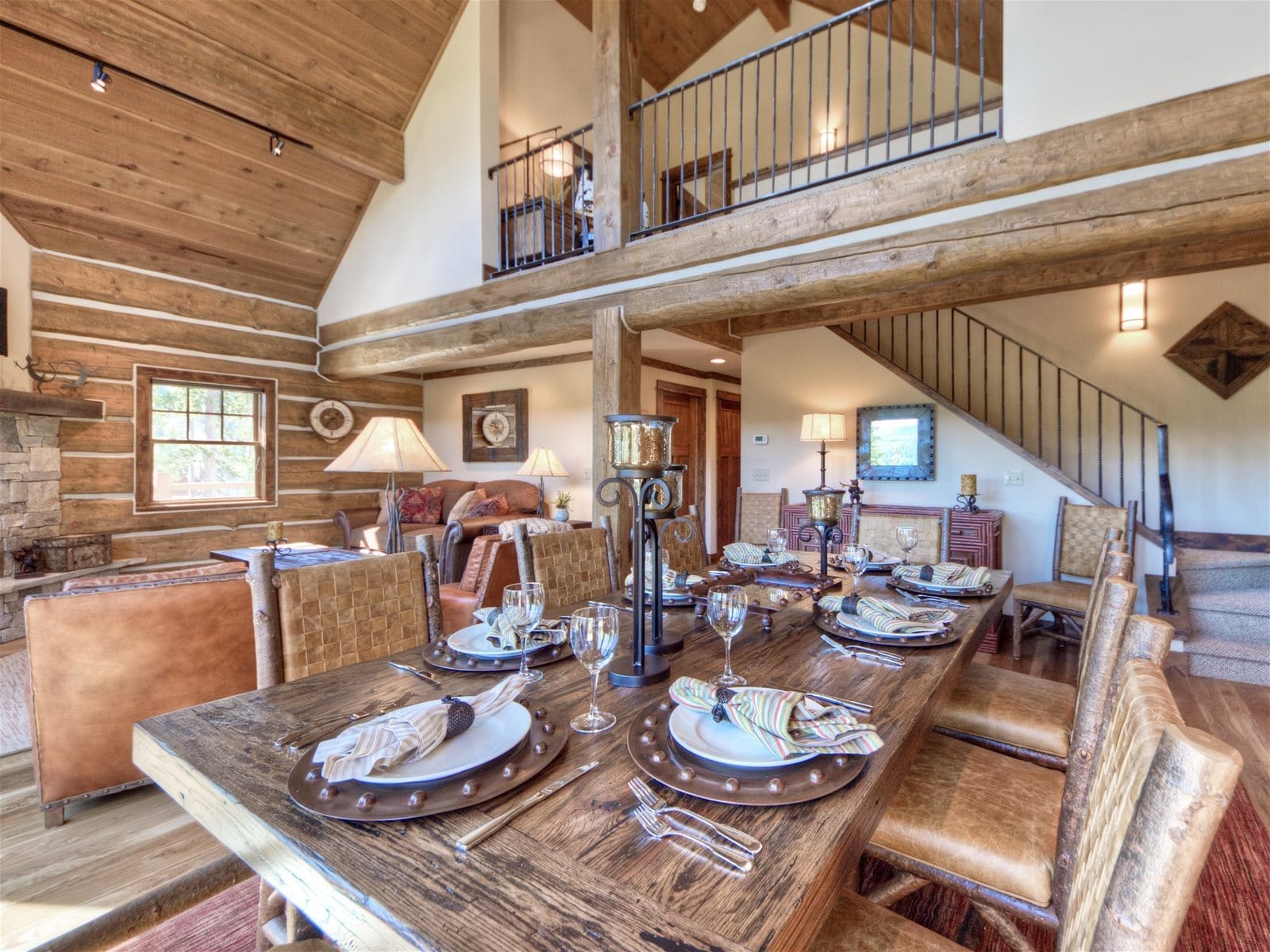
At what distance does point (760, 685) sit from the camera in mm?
1190

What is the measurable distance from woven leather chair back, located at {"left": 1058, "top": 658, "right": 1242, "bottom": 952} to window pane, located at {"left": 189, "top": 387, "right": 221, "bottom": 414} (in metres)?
6.86

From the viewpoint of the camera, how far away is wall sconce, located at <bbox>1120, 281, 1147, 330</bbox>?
4.35 m

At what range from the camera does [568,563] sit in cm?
206

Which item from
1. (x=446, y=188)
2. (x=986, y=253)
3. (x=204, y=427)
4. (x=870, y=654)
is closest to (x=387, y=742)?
(x=870, y=654)

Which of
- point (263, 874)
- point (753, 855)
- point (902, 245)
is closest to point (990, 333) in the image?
point (902, 245)

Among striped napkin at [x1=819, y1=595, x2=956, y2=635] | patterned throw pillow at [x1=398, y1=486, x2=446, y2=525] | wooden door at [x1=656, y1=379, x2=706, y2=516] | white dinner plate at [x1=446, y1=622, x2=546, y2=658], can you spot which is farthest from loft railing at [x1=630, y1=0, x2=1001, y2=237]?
patterned throw pillow at [x1=398, y1=486, x2=446, y2=525]

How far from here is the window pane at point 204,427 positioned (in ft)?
18.2

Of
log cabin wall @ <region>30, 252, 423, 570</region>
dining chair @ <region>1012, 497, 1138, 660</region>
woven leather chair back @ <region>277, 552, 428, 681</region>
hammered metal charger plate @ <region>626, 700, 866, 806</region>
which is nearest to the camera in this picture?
hammered metal charger plate @ <region>626, 700, 866, 806</region>

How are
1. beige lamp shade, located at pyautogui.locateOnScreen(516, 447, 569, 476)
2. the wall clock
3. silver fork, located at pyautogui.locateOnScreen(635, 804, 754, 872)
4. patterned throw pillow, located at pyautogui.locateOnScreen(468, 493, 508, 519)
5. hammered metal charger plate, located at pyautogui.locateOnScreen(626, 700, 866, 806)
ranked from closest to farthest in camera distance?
1. silver fork, located at pyautogui.locateOnScreen(635, 804, 754, 872)
2. hammered metal charger plate, located at pyautogui.locateOnScreen(626, 700, 866, 806)
3. beige lamp shade, located at pyautogui.locateOnScreen(516, 447, 569, 476)
4. patterned throw pillow, located at pyautogui.locateOnScreen(468, 493, 508, 519)
5. the wall clock

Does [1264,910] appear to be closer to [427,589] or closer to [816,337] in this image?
[427,589]

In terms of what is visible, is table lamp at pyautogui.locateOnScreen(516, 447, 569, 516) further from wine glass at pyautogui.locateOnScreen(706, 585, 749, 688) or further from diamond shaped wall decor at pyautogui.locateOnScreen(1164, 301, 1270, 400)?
diamond shaped wall decor at pyautogui.locateOnScreen(1164, 301, 1270, 400)

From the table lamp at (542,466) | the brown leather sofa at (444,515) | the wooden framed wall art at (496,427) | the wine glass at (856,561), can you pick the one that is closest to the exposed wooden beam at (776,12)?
the wooden framed wall art at (496,427)

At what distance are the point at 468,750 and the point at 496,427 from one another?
20.0 feet

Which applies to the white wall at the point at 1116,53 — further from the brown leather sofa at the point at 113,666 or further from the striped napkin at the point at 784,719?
the brown leather sofa at the point at 113,666
